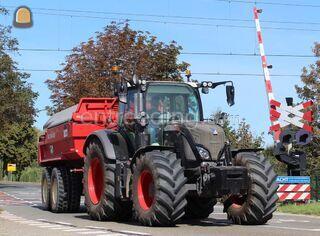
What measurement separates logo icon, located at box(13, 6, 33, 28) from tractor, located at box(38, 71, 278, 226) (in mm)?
2792

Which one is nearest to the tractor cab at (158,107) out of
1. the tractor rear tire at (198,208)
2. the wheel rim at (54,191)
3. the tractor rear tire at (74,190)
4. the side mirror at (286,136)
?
the tractor rear tire at (198,208)

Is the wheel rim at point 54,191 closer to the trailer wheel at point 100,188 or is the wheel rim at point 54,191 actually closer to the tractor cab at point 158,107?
the trailer wheel at point 100,188

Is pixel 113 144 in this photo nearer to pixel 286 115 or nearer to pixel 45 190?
pixel 45 190

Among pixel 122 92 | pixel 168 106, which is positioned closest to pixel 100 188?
pixel 122 92

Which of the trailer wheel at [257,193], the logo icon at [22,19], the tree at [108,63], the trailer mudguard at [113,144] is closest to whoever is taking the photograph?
the logo icon at [22,19]

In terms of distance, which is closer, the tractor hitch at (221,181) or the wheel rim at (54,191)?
the tractor hitch at (221,181)

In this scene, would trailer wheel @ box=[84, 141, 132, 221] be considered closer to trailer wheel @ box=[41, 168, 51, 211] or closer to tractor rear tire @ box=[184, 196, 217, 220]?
tractor rear tire @ box=[184, 196, 217, 220]

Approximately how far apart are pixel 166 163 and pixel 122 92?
8.02 ft

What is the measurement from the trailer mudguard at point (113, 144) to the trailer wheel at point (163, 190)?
151cm

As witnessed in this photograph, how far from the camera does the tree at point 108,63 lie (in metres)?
39.4

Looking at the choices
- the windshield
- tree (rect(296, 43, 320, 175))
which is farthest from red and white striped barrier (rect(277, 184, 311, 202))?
tree (rect(296, 43, 320, 175))

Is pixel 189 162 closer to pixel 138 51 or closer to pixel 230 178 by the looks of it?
pixel 230 178

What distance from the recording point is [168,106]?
14070 mm

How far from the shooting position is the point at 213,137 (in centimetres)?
1306
